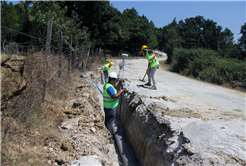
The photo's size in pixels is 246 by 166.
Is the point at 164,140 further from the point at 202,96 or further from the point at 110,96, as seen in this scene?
the point at 202,96

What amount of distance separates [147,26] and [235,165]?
5200 cm

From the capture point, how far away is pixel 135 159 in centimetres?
512

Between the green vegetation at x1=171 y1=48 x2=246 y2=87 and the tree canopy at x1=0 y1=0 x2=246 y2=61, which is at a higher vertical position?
the tree canopy at x1=0 y1=0 x2=246 y2=61

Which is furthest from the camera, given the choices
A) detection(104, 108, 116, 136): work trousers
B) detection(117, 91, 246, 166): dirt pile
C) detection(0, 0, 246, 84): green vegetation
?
detection(0, 0, 246, 84): green vegetation

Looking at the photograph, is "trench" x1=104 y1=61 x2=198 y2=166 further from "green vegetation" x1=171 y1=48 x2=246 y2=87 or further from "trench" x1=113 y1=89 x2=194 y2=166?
"green vegetation" x1=171 y1=48 x2=246 y2=87

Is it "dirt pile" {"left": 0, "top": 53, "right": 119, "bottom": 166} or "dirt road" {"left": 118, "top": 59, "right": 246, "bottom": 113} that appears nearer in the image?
"dirt pile" {"left": 0, "top": 53, "right": 119, "bottom": 166}

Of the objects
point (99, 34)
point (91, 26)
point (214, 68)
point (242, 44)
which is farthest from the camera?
point (242, 44)

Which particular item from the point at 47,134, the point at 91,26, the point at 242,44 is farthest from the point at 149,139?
the point at 242,44

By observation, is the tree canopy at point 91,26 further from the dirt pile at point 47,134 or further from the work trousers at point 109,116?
the work trousers at point 109,116

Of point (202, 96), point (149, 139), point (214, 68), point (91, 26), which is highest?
point (91, 26)

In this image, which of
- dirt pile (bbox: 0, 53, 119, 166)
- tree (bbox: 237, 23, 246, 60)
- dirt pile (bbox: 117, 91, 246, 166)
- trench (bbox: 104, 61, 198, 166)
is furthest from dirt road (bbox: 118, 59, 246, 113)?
tree (bbox: 237, 23, 246, 60)

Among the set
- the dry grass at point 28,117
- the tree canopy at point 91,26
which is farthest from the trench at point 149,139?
the tree canopy at point 91,26

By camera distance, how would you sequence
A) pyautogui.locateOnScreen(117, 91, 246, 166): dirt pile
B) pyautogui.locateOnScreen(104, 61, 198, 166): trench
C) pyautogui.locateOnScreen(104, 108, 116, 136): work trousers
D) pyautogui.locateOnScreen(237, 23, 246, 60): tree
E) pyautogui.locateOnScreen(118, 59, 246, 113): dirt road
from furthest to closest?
1. pyautogui.locateOnScreen(237, 23, 246, 60): tree
2. pyautogui.locateOnScreen(118, 59, 246, 113): dirt road
3. pyautogui.locateOnScreen(104, 108, 116, 136): work trousers
4. pyautogui.locateOnScreen(104, 61, 198, 166): trench
5. pyautogui.locateOnScreen(117, 91, 246, 166): dirt pile

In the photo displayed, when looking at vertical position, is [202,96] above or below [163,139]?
above
